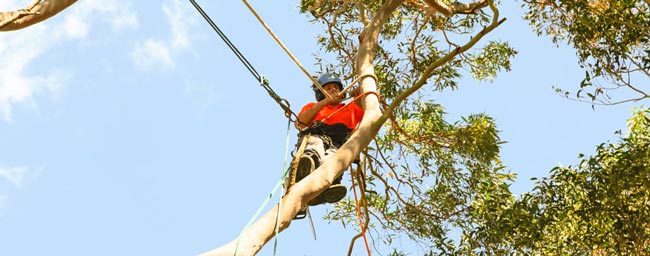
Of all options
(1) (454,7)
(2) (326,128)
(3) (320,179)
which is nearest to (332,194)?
(3) (320,179)

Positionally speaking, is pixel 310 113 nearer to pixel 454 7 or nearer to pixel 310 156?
pixel 310 156

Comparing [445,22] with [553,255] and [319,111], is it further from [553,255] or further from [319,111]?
[319,111]

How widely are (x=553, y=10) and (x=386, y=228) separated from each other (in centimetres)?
288

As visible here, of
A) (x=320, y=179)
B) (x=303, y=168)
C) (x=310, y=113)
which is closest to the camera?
A: (x=320, y=179)

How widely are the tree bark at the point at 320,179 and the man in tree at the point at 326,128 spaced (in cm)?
21

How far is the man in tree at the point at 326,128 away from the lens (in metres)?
4.27

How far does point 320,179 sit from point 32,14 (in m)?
1.37

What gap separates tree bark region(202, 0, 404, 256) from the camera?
315cm

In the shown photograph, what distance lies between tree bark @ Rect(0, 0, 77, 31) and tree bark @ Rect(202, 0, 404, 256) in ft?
3.76

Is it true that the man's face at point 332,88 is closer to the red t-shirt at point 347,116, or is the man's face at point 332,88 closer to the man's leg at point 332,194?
the red t-shirt at point 347,116

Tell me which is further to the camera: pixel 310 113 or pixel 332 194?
pixel 310 113

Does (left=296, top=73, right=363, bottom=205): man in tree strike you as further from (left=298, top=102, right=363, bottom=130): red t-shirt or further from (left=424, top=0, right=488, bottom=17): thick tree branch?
(left=424, top=0, right=488, bottom=17): thick tree branch

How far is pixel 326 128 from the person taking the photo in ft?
16.1

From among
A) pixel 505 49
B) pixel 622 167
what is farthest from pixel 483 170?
pixel 505 49
